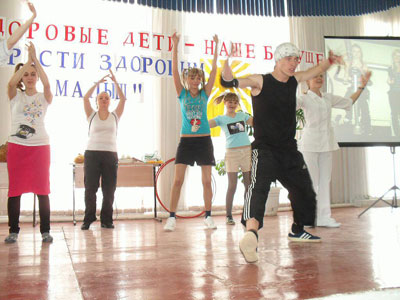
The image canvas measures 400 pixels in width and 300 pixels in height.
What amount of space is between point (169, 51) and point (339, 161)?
119 inches

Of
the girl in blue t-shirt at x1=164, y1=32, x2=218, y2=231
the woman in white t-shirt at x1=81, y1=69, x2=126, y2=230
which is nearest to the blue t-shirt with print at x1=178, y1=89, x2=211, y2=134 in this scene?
the girl in blue t-shirt at x1=164, y1=32, x2=218, y2=231

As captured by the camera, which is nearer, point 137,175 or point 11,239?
point 11,239

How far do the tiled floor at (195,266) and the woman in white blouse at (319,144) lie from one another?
323mm

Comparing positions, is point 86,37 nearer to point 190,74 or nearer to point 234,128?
point 190,74

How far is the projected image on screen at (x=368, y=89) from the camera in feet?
16.8

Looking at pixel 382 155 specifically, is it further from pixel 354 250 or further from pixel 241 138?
pixel 354 250

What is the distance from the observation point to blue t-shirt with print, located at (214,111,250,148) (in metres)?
4.44

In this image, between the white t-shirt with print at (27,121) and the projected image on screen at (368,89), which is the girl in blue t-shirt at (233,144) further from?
the white t-shirt with print at (27,121)

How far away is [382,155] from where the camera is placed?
6680 millimetres

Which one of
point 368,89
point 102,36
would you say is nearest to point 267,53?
point 368,89

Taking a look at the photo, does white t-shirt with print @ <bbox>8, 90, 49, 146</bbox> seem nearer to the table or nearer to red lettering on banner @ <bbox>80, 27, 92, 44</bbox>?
the table

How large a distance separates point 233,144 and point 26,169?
209cm

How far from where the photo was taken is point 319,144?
3832 mm

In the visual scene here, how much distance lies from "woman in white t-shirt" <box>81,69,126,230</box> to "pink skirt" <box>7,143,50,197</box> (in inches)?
35.6
